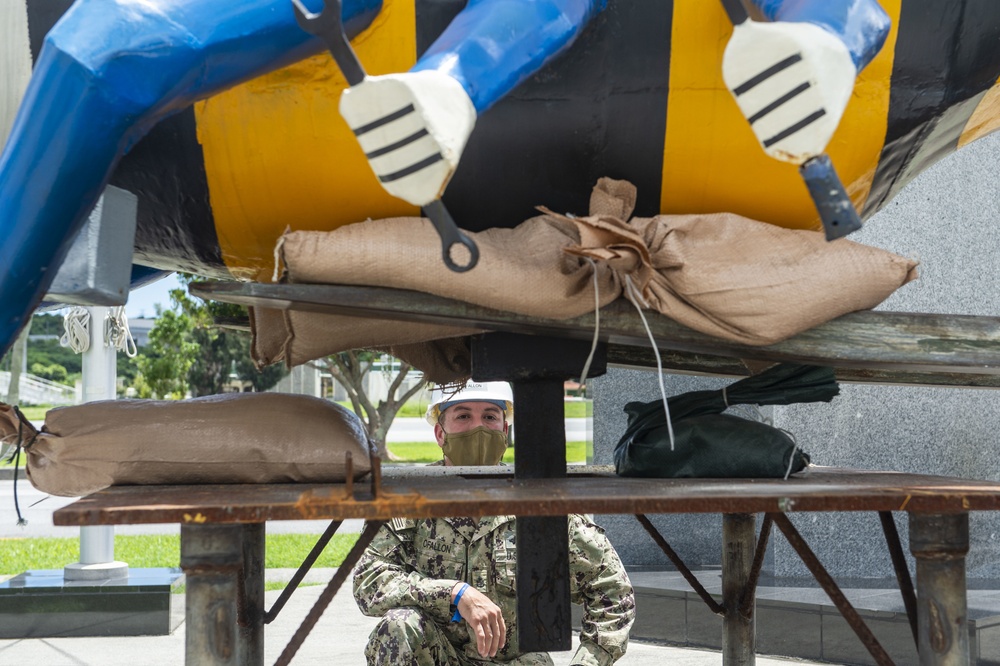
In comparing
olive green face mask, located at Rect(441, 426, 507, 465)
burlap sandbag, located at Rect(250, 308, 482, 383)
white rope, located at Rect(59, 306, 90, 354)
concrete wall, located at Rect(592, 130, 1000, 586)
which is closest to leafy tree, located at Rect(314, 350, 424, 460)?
white rope, located at Rect(59, 306, 90, 354)

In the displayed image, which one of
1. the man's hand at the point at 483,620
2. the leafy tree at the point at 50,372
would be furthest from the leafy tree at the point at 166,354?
the leafy tree at the point at 50,372

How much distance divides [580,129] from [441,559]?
1.90 m

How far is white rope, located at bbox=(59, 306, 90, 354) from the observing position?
7.17 metres

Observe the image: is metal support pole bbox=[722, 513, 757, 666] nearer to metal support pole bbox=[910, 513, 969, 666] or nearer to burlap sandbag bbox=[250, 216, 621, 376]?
metal support pole bbox=[910, 513, 969, 666]

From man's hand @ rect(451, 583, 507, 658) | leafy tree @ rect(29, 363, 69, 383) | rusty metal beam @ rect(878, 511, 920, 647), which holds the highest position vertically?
leafy tree @ rect(29, 363, 69, 383)

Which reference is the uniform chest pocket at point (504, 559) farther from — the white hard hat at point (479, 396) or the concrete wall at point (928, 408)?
the concrete wall at point (928, 408)

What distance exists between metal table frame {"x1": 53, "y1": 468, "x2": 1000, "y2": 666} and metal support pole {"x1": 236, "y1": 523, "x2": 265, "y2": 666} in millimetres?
628

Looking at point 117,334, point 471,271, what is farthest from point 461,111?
point 117,334

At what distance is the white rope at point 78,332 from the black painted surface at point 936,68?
19.0 ft

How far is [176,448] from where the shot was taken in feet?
8.57

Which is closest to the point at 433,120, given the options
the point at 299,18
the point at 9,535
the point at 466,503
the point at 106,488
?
the point at 299,18

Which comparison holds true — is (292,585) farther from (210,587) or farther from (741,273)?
(741,273)

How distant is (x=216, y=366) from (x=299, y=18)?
33.8 meters

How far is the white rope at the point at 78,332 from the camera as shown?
7168mm
